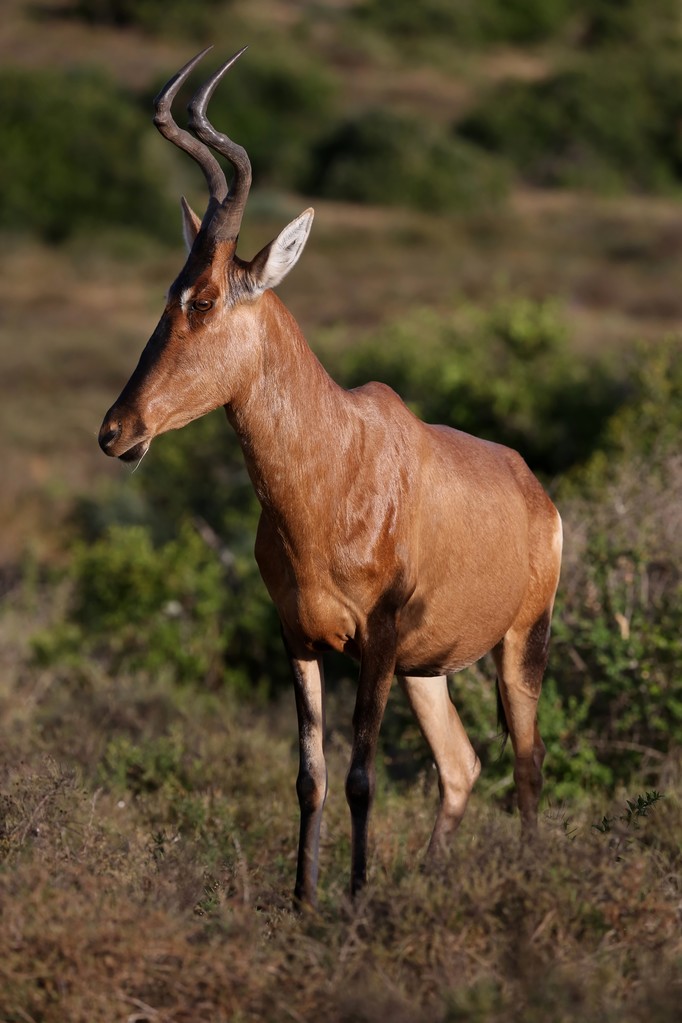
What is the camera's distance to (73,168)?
4197 cm

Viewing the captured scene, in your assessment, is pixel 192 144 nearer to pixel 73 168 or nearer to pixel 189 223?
pixel 189 223

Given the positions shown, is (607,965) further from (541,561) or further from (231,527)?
(231,527)

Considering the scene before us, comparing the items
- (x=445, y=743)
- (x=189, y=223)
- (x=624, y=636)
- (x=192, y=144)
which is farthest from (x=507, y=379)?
(x=192, y=144)

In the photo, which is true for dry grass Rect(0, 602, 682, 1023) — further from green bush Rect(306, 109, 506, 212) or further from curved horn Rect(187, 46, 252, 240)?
green bush Rect(306, 109, 506, 212)

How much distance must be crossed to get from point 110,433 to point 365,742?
1.57 m

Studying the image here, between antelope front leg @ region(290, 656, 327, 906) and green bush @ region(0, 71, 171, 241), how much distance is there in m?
35.1

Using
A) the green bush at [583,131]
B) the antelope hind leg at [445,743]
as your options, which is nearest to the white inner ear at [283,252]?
the antelope hind leg at [445,743]

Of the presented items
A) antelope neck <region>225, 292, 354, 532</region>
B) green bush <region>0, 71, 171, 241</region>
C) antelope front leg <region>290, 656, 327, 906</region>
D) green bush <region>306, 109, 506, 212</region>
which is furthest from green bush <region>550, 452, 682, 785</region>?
green bush <region>306, 109, 506, 212</region>

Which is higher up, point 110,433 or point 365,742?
point 110,433

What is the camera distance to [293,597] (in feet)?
19.7

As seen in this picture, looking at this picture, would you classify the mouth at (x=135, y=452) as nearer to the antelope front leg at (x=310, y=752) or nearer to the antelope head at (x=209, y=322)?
the antelope head at (x=209, y=322)

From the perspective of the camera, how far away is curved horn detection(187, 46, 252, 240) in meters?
5.71

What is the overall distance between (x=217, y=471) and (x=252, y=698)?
450 centimetres

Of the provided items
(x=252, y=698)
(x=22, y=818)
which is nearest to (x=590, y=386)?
(x=252, y=698)
